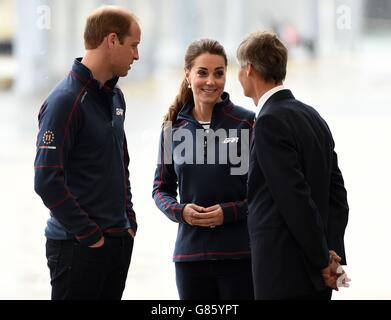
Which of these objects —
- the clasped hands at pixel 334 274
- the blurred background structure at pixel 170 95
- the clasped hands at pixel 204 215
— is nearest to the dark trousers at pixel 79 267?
the clasped hands at pixel 204 215

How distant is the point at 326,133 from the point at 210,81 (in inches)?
16.7

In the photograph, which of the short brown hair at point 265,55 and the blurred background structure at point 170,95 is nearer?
the short brown hair at point 265,55

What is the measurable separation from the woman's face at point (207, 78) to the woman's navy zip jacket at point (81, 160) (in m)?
0.25

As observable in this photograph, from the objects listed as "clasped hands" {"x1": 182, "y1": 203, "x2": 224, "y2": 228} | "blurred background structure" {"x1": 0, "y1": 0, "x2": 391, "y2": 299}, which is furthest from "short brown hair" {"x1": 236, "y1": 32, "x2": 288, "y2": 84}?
"blurred background structure" {"x1": 0, "y1": 0, "x2": 391, "y2": 299}

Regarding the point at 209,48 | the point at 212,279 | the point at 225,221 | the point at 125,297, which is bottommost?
the point at 125,297

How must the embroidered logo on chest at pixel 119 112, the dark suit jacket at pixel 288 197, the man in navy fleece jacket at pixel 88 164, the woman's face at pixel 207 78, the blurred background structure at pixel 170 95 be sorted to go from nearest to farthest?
the dark suit jacket at pixel 288 197, the man in navy fleece jacket at pixel 88 164, the embroidered logo on chest at pixel 119 112, the woman's face at pixel 207 78, the blurred background structure at pixel 170 95

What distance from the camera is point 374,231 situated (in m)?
4.15

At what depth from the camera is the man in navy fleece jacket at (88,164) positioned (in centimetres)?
202

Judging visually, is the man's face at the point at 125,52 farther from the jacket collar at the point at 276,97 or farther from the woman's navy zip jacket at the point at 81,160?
the jacket collar at the point at 276,97

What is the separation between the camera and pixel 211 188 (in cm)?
229

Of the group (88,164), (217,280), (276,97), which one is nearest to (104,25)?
(88,164)

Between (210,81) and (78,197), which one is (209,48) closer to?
(210,81)

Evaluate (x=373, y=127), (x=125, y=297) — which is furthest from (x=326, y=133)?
(x=373, y=127)

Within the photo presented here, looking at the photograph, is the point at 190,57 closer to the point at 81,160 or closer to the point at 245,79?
the point at 245,79
